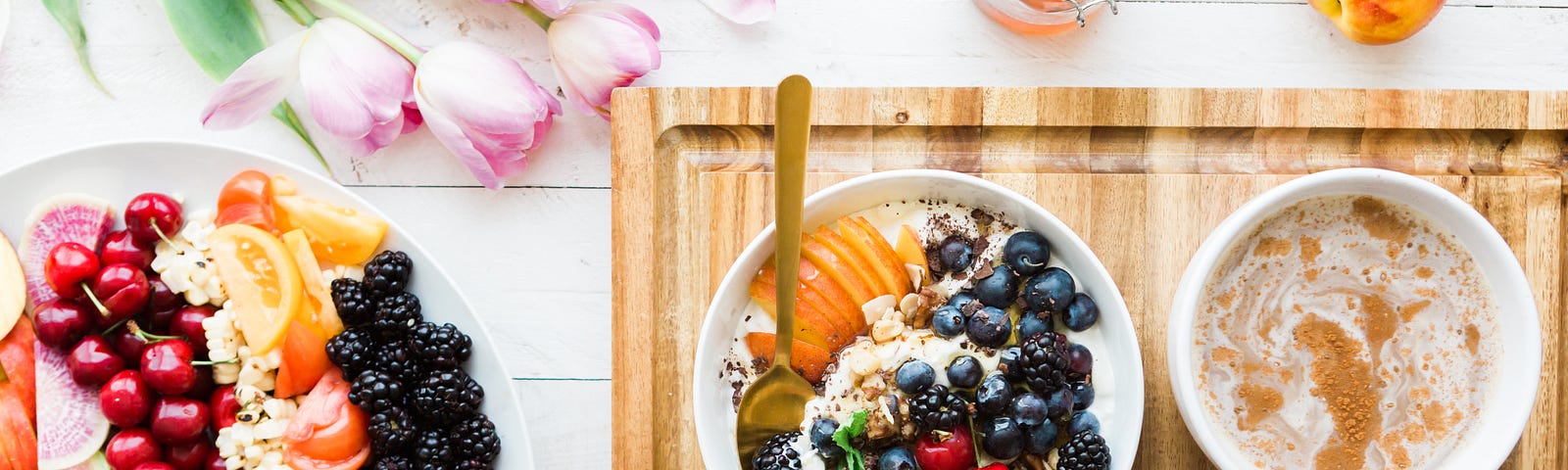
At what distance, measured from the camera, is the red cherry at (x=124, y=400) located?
1.43m

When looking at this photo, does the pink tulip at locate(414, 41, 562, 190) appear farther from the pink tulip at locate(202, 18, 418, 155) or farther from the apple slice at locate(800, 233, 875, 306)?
the apple slice at locate(800, 233, 875, 306)

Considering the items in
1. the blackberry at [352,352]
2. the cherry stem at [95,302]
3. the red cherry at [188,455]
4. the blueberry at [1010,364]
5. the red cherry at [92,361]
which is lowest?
the red cherry at [188,455]

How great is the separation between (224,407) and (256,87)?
48 cm

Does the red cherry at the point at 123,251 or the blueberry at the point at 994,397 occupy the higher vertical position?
the blueberry at the point at 994,397

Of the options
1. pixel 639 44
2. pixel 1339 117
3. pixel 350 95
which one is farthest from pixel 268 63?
pixel 1339 117

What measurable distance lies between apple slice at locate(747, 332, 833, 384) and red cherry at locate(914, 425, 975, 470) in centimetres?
16

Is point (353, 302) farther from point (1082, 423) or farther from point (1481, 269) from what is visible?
point (1481, 269)

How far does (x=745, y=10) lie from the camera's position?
1.46 m

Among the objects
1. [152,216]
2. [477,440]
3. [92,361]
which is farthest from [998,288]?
[92,361]

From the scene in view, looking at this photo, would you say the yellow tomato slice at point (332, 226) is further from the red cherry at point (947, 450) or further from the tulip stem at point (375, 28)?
the red cherry at point (947, 450)

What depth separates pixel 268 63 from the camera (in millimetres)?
1441

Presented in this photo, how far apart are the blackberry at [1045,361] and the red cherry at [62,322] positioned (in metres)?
1.36

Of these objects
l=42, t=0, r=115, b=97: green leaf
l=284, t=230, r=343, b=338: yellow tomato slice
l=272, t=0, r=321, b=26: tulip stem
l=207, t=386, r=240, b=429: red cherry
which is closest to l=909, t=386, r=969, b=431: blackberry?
l=284, t=230, r=343, b=338: yellow tomato slice

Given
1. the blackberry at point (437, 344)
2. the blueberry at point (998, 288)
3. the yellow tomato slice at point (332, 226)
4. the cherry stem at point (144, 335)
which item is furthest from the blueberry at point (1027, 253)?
the cherry stem at point (144, 335)
